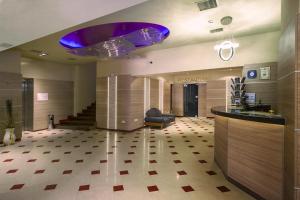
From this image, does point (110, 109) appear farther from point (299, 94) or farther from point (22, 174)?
point (299, 94)

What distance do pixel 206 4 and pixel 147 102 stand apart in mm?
6321

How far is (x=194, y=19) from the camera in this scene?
416 centimetres

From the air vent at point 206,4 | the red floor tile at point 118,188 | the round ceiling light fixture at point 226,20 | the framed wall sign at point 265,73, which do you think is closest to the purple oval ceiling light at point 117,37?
the air vent at point 206,4

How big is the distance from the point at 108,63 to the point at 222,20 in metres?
5.67

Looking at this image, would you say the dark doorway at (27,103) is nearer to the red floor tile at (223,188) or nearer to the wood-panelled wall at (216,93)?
the red floor tile at (223,188)

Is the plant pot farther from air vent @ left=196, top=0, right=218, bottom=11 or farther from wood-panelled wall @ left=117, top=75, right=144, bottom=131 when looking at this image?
air vent @ left=196, top=0, right=218, bottom=11

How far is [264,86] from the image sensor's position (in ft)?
16.9

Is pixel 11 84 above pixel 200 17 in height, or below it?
below

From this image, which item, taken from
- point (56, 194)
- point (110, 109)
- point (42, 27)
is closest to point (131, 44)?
point (42, 27)

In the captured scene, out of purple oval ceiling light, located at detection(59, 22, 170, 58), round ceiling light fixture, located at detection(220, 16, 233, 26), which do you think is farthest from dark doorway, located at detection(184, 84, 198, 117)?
round ceiling light fixture, located at detection(220, 16, 233, 26)

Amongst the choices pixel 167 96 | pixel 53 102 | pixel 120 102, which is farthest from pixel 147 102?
pixel 53 102

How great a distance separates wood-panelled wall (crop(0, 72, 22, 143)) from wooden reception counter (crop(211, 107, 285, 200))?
7.32 m

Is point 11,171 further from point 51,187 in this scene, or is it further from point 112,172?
point 112,172

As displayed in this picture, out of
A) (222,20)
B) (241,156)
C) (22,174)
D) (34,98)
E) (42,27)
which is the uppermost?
(222,20)
